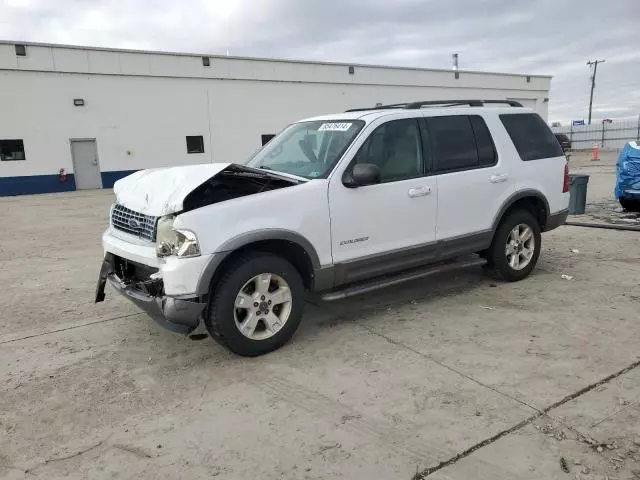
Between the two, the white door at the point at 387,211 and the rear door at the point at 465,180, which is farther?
the rear door at the point at 465,180

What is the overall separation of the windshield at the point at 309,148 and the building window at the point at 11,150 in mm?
18178

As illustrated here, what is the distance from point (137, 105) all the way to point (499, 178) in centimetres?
1955

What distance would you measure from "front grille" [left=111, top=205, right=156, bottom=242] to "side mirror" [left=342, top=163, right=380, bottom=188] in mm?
1611

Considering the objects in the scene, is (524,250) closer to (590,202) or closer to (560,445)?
(560,445)

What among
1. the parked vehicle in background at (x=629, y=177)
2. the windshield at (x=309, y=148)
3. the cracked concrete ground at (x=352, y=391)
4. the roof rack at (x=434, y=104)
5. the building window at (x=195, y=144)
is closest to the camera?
the cracked concrete ground at (x=352, y=391)

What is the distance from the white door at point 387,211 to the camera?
443cm

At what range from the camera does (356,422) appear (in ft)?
10.4

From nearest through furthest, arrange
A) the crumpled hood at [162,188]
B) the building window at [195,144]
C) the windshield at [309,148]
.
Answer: the crumpled hood at [162,188] → the windshield at [309,148] → the building window at [195,144]

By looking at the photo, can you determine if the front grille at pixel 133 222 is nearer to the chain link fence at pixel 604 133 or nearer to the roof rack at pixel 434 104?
the roof rack at pixel 434 104

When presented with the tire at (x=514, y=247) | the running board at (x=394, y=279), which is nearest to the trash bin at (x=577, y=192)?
the tire at (x=514, y=247)

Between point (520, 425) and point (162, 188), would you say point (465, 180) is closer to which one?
point (520, 425)

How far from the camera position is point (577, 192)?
1061cm

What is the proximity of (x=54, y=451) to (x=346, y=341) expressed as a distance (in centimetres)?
230

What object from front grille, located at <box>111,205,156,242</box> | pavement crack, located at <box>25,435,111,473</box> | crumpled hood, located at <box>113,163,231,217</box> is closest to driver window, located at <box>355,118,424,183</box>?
crumpled hood, located at <box>113,163,231,217</box>
